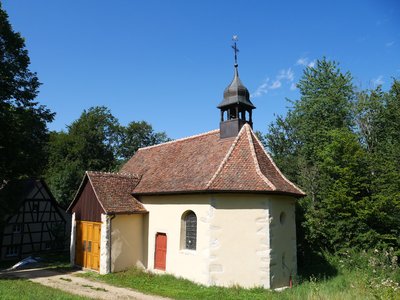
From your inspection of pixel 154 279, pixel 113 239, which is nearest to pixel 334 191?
pixel 154 279

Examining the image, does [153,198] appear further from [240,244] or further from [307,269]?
[307,269]

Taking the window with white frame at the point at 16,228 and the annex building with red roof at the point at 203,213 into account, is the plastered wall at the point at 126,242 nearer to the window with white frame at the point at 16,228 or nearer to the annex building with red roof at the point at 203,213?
the annex building with red roof at the point at 203,213

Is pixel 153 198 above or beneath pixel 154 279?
above

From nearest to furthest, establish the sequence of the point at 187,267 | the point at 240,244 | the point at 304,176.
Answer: the point at 240,244 → the point at 187,267 → the point at 304,176

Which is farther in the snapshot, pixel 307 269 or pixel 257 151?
pixel 307 269

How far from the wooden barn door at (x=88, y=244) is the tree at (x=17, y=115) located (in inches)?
198

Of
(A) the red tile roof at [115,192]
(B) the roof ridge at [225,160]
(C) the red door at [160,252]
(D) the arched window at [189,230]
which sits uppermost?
(B) the roof ridge at [225,160]

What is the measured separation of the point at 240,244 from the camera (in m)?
14.6

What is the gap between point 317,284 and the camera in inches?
583

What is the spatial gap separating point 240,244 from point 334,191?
9.08m

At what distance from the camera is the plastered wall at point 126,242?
1719 cm

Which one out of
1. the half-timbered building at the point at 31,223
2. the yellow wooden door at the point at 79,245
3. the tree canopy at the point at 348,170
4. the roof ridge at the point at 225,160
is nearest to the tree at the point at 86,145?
the half-timbered building at the point at 31,223

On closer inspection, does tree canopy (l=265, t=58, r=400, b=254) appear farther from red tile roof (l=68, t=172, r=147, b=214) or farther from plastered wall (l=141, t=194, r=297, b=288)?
red tile roof (l=68, t=172, r=147, b=214)

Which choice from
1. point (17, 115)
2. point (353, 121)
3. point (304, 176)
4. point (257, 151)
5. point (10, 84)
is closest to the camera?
point (257, 151)
